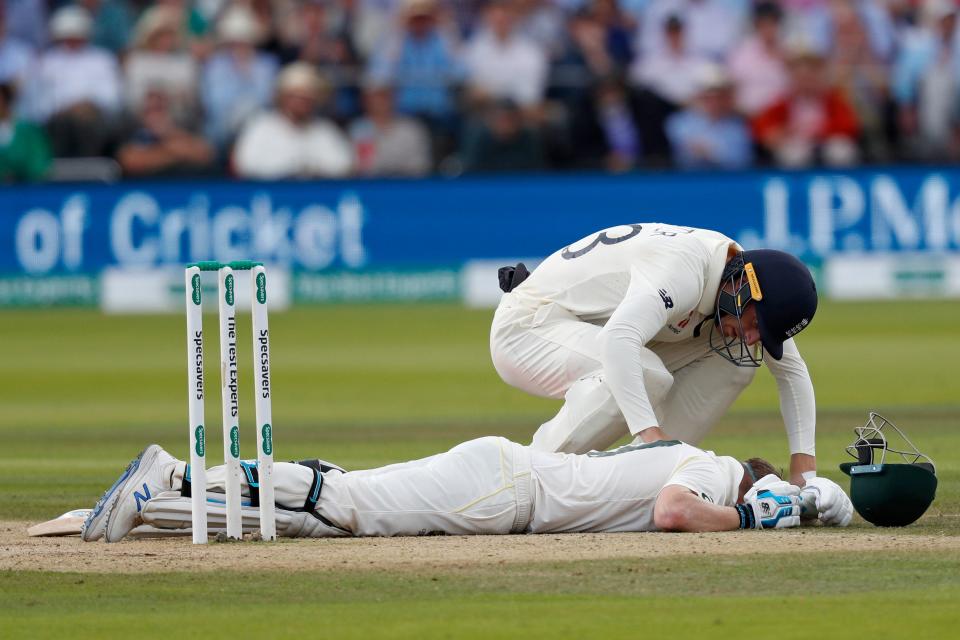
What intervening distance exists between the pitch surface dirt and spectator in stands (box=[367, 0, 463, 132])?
1423cm

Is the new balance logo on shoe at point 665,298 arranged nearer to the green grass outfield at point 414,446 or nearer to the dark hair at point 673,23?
the green grass outfield at point 414,446

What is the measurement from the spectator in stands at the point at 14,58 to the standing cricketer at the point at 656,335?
44.7 feet

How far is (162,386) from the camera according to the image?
13539 millimetres

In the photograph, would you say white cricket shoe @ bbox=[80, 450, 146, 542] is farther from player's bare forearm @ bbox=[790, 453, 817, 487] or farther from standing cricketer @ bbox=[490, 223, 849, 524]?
player's bare forearm @ bbox=[790, 453, 817, 487]

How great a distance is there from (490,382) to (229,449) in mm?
7640

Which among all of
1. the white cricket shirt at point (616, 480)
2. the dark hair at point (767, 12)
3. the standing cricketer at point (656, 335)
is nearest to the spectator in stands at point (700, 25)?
the dark hair at point (767, 12)

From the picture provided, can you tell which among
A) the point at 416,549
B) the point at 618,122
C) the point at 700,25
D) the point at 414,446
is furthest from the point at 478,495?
the point at 700,25

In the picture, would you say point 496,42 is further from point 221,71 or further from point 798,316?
point 798,316

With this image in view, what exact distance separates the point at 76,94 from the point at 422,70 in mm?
3942

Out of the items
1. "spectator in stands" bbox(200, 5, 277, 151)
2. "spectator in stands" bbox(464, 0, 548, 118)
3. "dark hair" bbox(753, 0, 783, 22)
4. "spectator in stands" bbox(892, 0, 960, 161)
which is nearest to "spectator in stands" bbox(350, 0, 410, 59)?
"spectator in stands" bbox(464, 0, 548, 118)

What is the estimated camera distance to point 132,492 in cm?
638

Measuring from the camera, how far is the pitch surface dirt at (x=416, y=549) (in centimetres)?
593

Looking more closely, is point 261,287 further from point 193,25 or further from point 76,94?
point 193,25

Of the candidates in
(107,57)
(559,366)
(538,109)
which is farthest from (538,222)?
(559,366)
